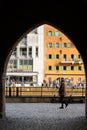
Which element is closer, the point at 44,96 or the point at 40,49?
the point at 44,96

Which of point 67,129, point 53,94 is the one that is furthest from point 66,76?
point 67,129

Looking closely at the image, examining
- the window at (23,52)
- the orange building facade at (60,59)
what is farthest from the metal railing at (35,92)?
the orange building facade at (60,59)

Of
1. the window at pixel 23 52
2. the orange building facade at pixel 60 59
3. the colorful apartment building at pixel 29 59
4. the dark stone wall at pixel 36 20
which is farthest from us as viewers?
the orange building facade at pixel 60 59

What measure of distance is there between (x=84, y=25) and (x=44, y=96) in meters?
11.4

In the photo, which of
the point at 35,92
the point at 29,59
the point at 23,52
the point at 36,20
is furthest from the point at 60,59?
the point at 36,20

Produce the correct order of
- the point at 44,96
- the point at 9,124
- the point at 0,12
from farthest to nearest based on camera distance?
the point at 44,96 < the point at 0,12 < the point at 9,124

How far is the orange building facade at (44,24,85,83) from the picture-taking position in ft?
275

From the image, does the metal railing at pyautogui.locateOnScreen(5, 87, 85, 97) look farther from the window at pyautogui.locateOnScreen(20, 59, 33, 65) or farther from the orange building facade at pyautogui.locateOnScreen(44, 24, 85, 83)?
the orange building facade at pyautogui.locateOnScreen(44, 24, 85, 83)

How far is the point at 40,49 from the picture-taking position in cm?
8275

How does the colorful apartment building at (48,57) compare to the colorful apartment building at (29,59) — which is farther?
the colorful apartment building at (48,57)

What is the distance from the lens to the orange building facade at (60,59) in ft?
275

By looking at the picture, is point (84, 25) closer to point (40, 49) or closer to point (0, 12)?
point (0, 12)

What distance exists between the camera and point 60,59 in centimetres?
8456

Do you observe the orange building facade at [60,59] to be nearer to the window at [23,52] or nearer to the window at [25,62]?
the window at [23,52]
